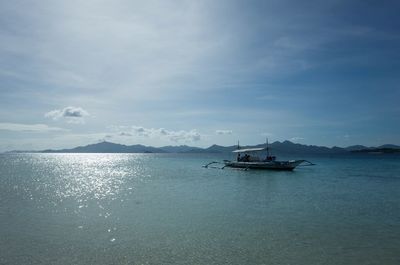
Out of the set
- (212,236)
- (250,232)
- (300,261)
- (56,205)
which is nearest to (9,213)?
(56,205)

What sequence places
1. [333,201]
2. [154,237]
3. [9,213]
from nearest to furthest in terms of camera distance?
[154,237] → [9,213] → [333,201]

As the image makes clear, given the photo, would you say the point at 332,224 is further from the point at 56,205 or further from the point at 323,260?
the point at 56,205

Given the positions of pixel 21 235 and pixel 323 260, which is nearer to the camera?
pixel 323 260

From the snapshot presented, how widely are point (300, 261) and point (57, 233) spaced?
13.7m

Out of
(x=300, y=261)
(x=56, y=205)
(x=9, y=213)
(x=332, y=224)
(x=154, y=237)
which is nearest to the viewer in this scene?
(x=300, y=261)

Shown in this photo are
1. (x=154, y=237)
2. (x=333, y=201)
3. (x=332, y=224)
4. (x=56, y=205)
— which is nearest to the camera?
(x=154, y=237)

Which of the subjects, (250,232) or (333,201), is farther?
(333,201)

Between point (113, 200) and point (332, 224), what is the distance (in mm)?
20598

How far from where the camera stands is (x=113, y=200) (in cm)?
3400

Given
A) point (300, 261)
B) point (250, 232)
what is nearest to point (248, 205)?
point (250, 232)

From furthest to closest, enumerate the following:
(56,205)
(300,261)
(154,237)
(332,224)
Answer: (56,205) < (332,224) < (154,237) < (300,261)

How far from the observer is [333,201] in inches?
1320

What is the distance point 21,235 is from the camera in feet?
64.3

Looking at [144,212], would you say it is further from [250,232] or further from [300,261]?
[300,261]
